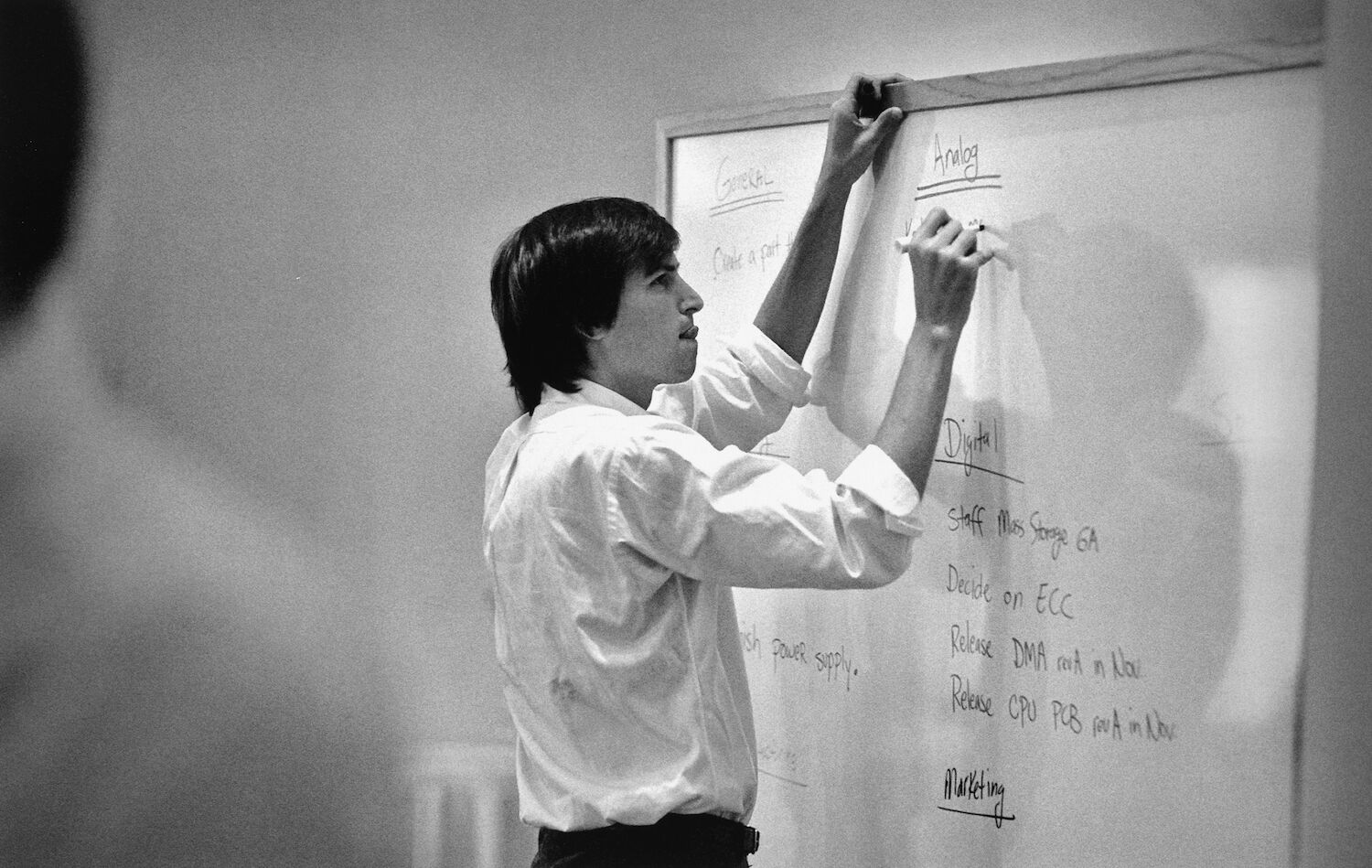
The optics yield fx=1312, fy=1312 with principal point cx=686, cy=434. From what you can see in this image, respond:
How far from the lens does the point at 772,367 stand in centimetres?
158

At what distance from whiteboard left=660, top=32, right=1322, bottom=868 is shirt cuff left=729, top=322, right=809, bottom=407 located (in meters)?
0.04

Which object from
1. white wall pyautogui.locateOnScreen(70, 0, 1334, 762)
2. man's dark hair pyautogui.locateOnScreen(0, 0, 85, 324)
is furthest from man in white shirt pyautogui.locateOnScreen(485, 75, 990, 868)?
man's dark hair pyautogui.locateOnScreen(0, 0, 85, 324)

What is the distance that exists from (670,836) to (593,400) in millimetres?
470

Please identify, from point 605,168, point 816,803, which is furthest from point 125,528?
point 816,803

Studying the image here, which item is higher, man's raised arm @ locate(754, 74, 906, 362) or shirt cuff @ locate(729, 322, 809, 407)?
man's raised arm @ locate(754, 74, 906, 362)

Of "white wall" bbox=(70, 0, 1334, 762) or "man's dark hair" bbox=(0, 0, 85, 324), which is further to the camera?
"man's dark hair" bbox=(0, 0, 85, 324)

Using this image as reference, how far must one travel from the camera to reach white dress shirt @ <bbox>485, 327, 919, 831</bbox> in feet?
4.20

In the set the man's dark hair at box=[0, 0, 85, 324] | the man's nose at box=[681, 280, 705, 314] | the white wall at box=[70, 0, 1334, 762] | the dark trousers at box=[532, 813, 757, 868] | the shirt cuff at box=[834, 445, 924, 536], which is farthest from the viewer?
the man's dark hair at box=[0, 0, 85, 324]

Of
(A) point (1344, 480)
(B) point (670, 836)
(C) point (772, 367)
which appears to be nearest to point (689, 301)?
(C) point (772, 367)

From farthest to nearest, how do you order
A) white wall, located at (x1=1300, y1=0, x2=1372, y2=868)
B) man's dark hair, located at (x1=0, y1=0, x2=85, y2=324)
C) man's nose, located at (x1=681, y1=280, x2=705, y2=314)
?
man's dark hair, located at (x1=0, y1=0, x2=85, y2=324) < man's nose, located at (x1=681, y1=280, x2=705, y2=314) < white wall, located at (x1=1300, y1=0, x2=1372, y2=868)

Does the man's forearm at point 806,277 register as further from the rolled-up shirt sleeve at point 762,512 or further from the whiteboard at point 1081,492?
the rolled-up shirt sleeve at point 762,512

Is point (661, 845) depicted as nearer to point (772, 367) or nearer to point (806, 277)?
point (772, 367)

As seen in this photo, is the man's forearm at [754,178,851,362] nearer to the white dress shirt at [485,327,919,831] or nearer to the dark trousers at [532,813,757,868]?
the white dress shirt at [485,327,919,831]

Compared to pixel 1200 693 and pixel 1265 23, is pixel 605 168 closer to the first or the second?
pixel 1265 23
